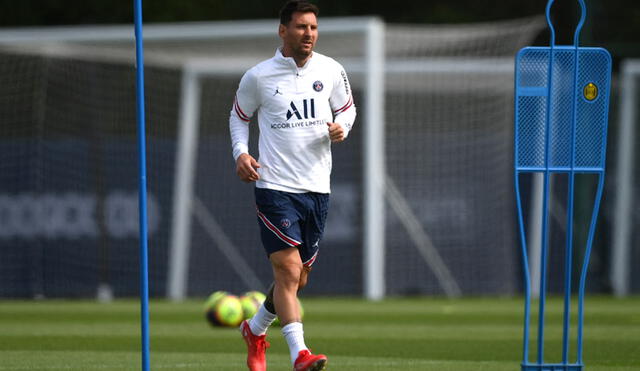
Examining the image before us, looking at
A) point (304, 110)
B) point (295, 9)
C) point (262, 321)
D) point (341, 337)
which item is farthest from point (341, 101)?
point (341, 337)

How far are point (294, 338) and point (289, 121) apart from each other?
1.24 metres

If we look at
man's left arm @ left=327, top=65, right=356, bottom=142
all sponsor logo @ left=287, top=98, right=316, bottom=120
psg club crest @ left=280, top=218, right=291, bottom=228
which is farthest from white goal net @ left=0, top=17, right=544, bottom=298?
psg club crest @ left=280, top=218, right=291, bottom=228

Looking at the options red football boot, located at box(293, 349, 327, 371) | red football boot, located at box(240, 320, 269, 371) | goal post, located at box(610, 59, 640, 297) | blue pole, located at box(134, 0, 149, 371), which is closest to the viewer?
blue pole, located at box(134, 0, 149, 371)

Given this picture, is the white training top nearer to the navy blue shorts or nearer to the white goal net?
the navy blue shorts

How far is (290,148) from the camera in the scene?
7027mm

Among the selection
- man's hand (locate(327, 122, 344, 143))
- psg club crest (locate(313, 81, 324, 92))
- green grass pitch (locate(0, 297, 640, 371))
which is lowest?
green grass pitch (locate(0, 297, 640, 371))

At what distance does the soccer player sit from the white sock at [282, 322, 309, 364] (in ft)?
0.06

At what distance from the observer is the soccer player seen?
275 inches

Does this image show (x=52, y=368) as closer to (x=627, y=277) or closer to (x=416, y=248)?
(x=416, y=248)

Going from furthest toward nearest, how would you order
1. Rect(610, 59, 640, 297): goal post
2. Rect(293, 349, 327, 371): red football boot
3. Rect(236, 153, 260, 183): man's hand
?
Rect(610, 59, 640, 297): goal post → Rect(236, 153, 260, 183): man's hand → Rect(293, 349, 327, 371): red football boot

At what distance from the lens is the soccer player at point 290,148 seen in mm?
6977

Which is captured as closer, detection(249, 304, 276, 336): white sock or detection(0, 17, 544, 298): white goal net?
detection(249, 304, 276, 336): white sock

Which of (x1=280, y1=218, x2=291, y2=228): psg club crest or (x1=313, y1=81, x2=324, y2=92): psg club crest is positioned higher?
(x1=313, y1=81, x2=324, y2=92): psg club crest

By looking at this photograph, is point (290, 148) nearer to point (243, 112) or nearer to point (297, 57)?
point (243, 112)
